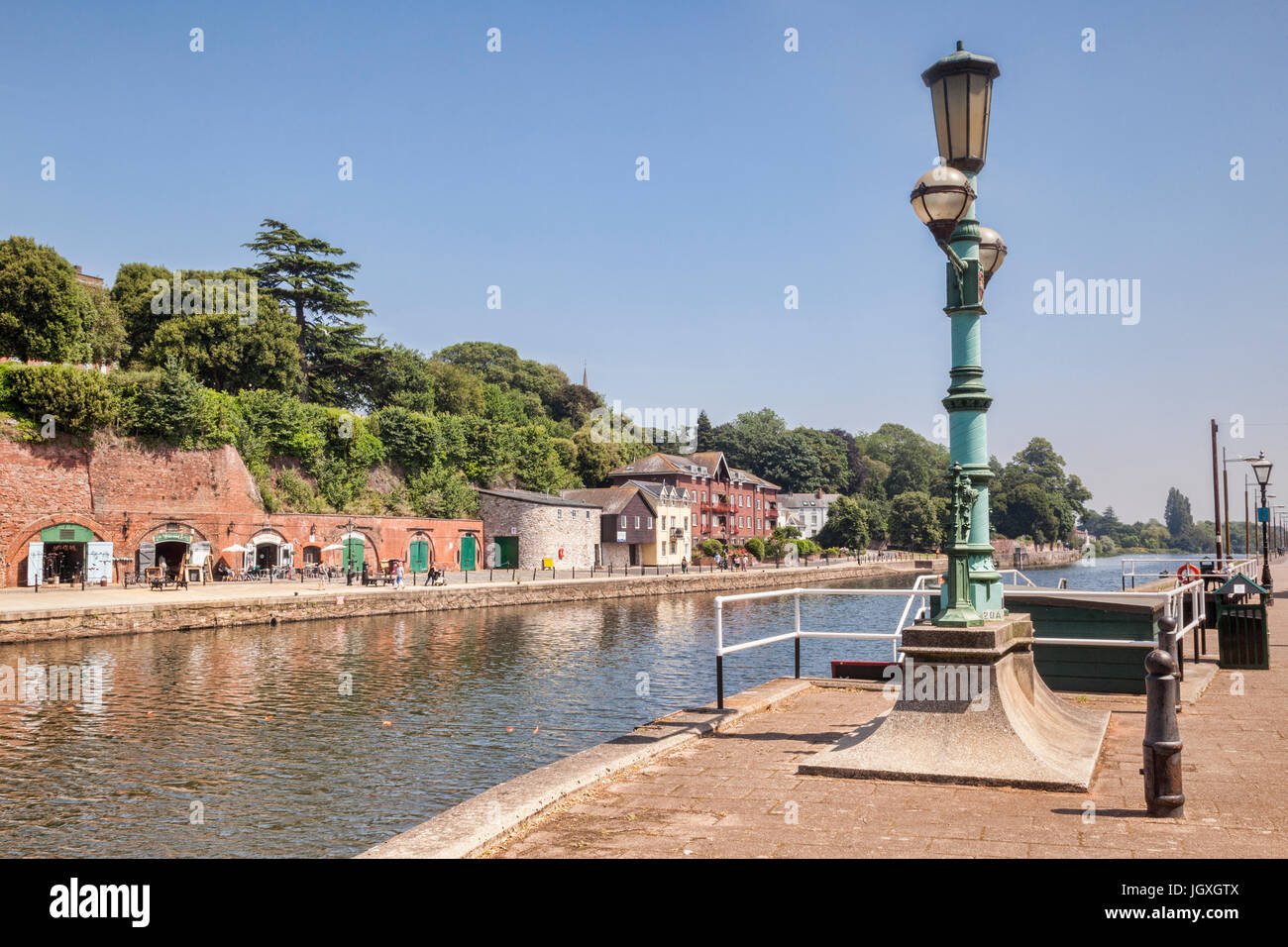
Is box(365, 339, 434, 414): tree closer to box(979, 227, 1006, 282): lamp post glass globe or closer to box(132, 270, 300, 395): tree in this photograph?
box(132, 270, 300, 395): tree

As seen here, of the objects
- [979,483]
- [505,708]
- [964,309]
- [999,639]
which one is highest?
[964,309]

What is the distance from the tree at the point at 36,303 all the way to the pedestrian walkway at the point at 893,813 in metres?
48.4

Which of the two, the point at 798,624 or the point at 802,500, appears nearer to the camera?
the point at 798,624

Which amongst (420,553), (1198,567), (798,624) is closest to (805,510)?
(420,553)

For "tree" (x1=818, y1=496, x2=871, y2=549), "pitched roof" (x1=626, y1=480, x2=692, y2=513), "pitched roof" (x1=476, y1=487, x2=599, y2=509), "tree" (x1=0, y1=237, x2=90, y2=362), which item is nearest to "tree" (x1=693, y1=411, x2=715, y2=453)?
"tree" (x1=818, y1=496, x2=871, y2=549)

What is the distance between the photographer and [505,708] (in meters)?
17.0

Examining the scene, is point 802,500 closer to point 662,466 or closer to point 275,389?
point 662,466

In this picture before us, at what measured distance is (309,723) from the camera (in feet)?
50.7

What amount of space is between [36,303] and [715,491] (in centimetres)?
6047

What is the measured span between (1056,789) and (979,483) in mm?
2163

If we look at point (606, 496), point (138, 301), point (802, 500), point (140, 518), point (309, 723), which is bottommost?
point (309, 723)

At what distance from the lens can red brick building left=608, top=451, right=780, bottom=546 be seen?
8269 centimetres
